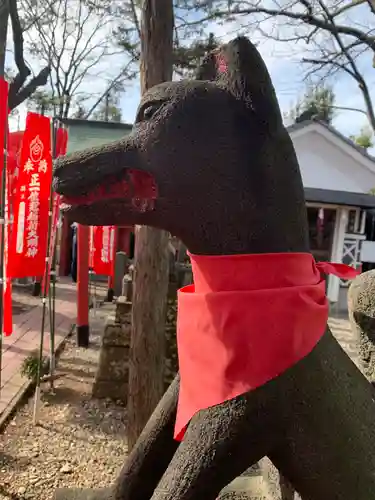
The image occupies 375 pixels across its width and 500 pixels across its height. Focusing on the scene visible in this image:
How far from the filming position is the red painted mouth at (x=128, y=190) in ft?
3.71

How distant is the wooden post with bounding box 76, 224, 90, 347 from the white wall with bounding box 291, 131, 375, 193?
772 centimetres

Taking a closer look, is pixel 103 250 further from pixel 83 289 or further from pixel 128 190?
pixel 128 190

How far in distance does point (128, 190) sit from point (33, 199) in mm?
2797

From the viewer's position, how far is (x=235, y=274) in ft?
3.47

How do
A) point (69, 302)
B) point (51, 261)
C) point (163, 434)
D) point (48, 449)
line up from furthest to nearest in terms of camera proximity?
1. point (69, 302)
2. point (51, 261)
3. point (48, 449)
4. point (163, 434)

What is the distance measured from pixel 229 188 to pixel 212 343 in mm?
354

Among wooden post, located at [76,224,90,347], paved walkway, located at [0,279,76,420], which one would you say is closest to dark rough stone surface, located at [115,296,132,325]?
paved walkway, located at [0,279,76,420]

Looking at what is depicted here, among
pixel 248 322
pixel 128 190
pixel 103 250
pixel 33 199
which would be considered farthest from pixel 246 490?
pixel 103 250

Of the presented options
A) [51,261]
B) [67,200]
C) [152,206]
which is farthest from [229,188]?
[51,261]

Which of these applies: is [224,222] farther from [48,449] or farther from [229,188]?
[48,449]

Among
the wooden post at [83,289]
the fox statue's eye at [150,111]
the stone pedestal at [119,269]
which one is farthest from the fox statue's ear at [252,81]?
the stone pedestal at [119,269]

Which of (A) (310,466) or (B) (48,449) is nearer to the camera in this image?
(A) (310,466)

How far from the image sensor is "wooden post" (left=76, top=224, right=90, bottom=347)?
582cm

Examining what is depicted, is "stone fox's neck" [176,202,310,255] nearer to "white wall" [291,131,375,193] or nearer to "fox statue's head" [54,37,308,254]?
"fox statue's head" [54,37,308,254]
